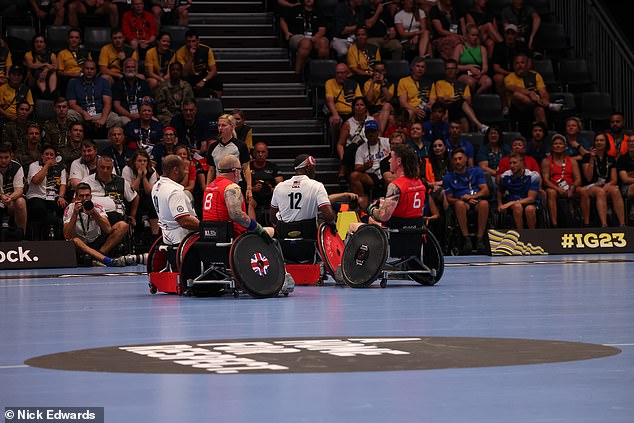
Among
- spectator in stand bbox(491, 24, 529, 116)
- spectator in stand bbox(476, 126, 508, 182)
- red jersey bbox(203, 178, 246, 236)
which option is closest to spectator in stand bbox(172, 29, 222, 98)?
spectator in stand bbox(476, 126, 508, 182)

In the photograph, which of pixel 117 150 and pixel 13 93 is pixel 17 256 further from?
pixel 13 93

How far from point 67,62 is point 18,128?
1.86 m

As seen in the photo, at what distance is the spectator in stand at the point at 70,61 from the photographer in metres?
19.7

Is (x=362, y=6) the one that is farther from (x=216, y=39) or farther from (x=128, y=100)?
(x=128, y=100)

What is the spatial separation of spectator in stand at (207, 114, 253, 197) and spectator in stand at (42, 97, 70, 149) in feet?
8.17

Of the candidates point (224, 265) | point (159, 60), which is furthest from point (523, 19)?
point (224, 265)

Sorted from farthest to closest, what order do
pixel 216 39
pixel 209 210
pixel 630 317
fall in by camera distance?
pixel 216 39, pixel 209 210, pixel 630 317

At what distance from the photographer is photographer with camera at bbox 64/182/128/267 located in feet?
56.0

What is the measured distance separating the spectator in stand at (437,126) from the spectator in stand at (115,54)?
4991 mm

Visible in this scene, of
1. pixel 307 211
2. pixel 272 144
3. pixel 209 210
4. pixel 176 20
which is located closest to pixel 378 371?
pixel 209 210

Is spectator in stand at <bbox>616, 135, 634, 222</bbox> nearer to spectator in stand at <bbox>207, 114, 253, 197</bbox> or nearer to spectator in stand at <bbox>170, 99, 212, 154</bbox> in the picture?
spectator in stand at <bbox>207, 114, 253, 197</bbox>

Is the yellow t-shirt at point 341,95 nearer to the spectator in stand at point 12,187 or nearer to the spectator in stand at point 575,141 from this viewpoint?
the spectator in stand at point 575,141

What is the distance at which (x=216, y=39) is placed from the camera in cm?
2292

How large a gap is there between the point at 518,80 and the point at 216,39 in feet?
18.6
